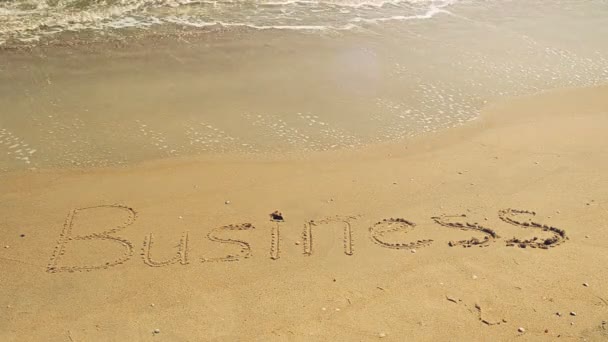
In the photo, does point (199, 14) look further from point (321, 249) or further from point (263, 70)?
point (321, 249)

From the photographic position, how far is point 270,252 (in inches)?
175

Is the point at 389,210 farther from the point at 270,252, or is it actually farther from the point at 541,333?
the point at 541,333

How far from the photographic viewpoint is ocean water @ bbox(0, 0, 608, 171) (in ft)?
19.2

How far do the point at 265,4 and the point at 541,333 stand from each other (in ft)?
22.8

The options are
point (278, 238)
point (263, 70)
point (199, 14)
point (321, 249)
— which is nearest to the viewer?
point (321, 249)

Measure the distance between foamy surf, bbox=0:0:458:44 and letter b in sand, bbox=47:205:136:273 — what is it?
14.0ft

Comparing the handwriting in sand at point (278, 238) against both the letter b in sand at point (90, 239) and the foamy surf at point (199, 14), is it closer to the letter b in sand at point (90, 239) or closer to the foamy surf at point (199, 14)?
the letter b in sand at point (90, 239)

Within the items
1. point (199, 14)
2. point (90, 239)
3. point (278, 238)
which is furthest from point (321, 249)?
point (199, 14)

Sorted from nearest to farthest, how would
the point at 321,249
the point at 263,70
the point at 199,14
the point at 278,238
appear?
the point at 321,249
the point at 278,238
the point at 263,70
the point at 199,14

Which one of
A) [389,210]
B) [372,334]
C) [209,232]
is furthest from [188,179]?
[372,334]

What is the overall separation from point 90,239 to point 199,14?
5.20m

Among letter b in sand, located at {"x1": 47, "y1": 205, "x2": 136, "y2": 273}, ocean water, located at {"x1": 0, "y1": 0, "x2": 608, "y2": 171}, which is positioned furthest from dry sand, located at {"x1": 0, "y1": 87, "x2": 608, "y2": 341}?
ocean water, located at {"x1": 0, "y1": 0, "x2": 608, "y2": 171}

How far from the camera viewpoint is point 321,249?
14.6 ft

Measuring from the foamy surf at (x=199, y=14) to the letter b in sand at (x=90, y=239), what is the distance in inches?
168
